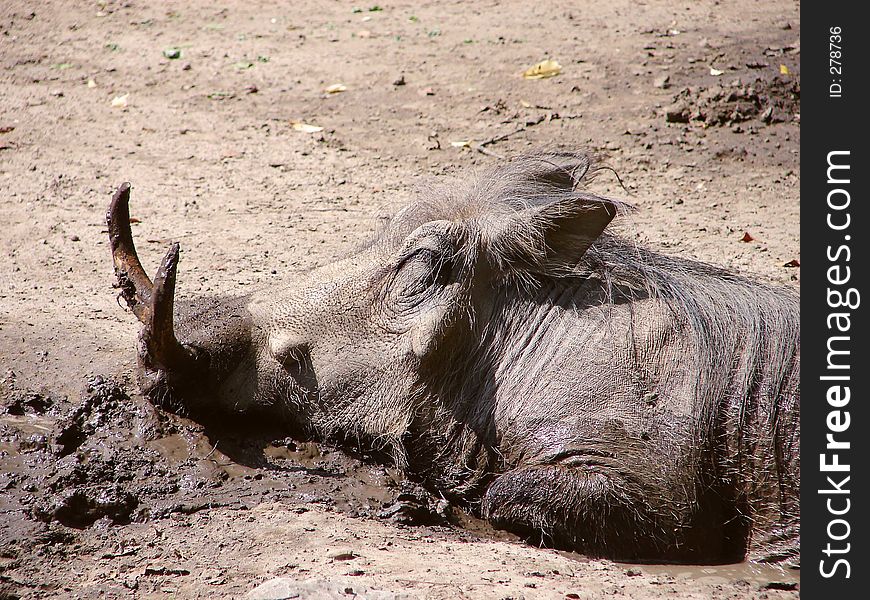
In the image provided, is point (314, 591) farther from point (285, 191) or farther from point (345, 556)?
point (285, 191)

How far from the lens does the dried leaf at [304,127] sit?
21.7 ft

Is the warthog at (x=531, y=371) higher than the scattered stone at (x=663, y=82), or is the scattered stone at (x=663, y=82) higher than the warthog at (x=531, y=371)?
the scattered stone at (x=663, y=82)

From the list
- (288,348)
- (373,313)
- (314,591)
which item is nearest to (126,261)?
(288,348)

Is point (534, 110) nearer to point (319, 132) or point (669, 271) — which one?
point (319, 132)

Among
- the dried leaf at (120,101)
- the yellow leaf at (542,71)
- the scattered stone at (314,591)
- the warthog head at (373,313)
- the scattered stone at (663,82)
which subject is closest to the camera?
the scattered stone at (314,591)

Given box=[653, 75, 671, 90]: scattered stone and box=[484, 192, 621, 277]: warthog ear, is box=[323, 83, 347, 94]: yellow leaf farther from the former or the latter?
box=[484, 192, 621, 277]: warthog ear

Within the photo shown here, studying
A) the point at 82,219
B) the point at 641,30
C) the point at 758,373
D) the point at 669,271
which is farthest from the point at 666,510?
the point at 641,30

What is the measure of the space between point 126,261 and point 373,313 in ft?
2.64

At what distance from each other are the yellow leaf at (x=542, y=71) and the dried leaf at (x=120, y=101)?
290cm

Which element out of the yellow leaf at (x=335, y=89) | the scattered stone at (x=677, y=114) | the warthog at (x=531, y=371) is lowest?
the warthog at (x=531, y=371)

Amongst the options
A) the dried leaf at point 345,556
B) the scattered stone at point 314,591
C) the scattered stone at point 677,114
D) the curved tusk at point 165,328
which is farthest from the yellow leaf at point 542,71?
the scattered stone at point 314,591

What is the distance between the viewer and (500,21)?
27.7 ft

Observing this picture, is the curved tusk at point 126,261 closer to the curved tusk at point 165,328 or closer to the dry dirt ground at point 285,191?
the curved tusk at point 165,328

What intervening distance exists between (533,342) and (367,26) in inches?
225
